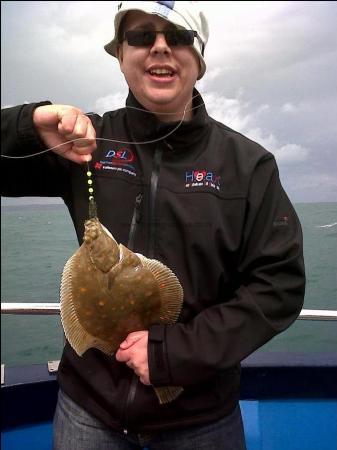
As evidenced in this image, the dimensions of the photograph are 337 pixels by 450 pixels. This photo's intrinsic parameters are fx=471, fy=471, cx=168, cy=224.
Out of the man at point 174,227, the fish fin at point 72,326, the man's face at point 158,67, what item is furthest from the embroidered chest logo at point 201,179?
the fish fin at point 72,326

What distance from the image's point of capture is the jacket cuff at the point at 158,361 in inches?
58.1

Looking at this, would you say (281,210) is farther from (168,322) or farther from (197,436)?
(197,436)

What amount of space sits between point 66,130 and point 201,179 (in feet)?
1.57

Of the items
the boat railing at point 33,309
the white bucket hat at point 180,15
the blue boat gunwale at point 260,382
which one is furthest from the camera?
the blue boat gunwale at point 260,382

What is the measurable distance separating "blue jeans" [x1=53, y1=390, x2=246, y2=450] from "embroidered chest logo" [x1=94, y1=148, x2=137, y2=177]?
834 mm

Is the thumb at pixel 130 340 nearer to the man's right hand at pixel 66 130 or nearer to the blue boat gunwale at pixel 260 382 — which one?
the man's right hand at pixel 66 130

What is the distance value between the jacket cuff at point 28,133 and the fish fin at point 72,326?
1.32 feet

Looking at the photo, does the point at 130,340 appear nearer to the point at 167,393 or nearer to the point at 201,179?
the point at 167,393

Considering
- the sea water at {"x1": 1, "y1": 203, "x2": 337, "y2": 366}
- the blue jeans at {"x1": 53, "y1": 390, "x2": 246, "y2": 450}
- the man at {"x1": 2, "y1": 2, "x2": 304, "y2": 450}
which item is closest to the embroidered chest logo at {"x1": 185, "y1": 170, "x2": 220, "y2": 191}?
the man at {"x1": 2, "y1": 2, "x2": 304, "y2": 450}

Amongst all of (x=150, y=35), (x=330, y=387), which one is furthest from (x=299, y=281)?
(x=330, y=387)

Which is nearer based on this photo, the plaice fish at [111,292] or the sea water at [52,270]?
the plaice fish at [111,292]

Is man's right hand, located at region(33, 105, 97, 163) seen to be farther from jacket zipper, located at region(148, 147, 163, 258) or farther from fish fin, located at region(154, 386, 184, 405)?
fish fin, located at region(154, 386, 184, 405)

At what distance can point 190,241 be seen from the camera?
1571 mm

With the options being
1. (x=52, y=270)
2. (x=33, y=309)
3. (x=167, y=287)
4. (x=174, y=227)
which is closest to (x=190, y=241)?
(x=174, y=227)
